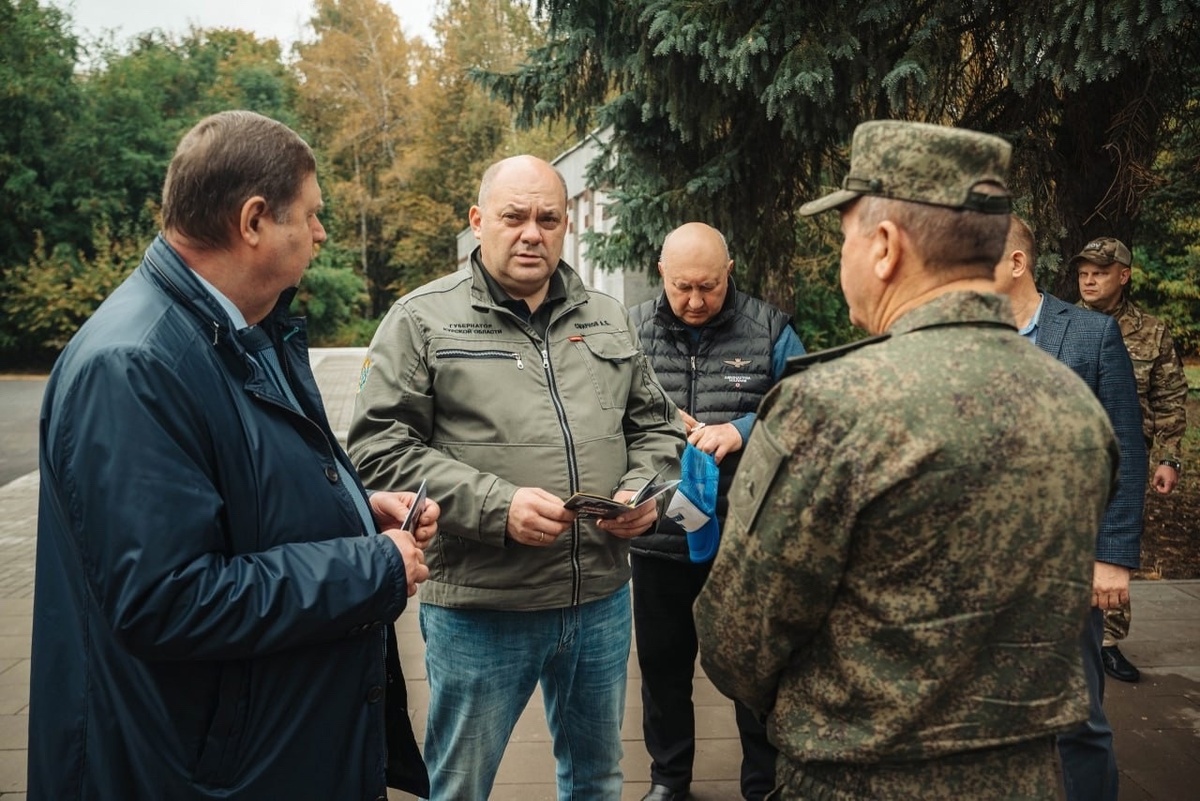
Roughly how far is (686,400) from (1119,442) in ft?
4.80

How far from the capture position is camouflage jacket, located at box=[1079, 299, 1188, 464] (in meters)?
5.09

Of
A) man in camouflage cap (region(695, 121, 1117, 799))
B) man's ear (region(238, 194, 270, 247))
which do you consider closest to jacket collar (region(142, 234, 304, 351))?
man's ear (region(238, 194, 270, 247))

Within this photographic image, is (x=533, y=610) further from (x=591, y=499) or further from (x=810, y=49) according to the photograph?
(x=810, y=49)

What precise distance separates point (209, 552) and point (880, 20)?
467cm

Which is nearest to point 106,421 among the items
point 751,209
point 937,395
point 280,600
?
point 280,600

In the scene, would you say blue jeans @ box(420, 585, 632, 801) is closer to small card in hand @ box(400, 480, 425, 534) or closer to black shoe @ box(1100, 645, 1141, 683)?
small card in hand @ box(400, 480, 425, 534)

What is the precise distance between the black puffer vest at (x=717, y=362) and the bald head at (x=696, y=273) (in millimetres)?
53

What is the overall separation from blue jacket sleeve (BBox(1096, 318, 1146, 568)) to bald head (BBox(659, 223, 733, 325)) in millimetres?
1303

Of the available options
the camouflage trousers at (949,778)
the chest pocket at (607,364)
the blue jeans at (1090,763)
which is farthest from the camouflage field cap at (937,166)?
the blue jeans at (1090,763)

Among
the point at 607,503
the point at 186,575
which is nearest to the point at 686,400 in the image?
the point at 607,503

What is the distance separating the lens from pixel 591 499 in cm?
239

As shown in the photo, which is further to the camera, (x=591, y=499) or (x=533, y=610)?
(x=533, y=610)

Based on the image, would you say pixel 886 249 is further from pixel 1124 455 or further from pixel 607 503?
pixel 1124 455

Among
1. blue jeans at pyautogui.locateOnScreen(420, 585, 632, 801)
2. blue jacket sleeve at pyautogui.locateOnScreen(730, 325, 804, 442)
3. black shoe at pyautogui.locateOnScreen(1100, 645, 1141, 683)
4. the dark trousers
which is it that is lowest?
black shoe at pyautogui.locateOnScreen(1100, 645, 1141, 683)
